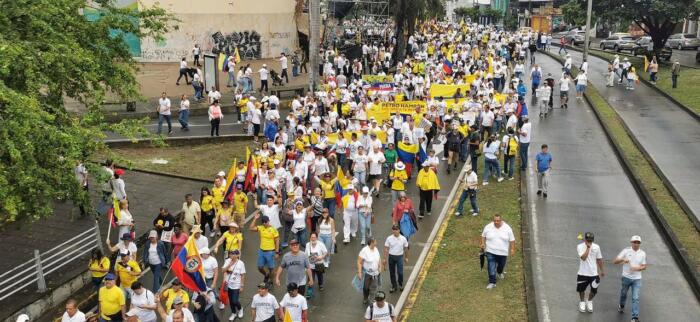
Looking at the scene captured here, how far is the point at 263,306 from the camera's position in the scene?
34.6 ft

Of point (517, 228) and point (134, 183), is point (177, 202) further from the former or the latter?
point (517, 228)

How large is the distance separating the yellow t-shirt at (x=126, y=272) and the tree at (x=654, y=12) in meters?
34.6

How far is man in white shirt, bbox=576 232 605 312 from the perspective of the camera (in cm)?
1160

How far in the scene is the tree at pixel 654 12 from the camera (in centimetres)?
3853

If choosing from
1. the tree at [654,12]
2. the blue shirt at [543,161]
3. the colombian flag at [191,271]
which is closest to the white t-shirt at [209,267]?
the colombian flag at [191,271]

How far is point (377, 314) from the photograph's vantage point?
1028 cm

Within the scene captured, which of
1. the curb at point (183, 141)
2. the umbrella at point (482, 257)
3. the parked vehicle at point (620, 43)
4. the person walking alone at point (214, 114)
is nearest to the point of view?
the umbrella at point (482, 257)

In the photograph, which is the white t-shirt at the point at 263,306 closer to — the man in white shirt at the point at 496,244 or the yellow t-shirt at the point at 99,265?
the yellow t-shirt at the point at 99,265

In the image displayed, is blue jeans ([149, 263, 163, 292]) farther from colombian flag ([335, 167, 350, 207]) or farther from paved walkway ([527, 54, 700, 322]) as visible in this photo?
paved walkway ([527, 54, 700, 322])

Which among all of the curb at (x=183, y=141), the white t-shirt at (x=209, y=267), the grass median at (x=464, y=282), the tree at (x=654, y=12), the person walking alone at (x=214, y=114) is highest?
the tree at (x=654, y=12)

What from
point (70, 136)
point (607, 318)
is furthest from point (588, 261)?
point (70, 136)

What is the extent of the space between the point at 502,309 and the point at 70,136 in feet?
25.1

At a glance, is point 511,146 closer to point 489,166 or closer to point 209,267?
point 489,166

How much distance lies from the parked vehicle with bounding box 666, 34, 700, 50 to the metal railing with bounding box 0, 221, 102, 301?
168 ft
